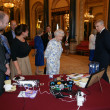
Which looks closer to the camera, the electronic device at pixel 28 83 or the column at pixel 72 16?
the electronic device at pixel 28 83

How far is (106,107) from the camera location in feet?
5.22

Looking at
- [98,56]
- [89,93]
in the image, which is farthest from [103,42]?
[89,93]

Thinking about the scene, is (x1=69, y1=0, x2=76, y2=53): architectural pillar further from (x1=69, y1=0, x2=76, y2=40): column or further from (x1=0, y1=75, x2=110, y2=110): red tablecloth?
(x1=0, y1=75, x2=110, y2=110): red tablecloth

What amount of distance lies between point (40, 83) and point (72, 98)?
2.12ft

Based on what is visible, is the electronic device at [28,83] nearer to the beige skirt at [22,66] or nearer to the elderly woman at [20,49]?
the elderly woman at [20,49]

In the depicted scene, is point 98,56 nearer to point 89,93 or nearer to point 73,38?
point 89,93

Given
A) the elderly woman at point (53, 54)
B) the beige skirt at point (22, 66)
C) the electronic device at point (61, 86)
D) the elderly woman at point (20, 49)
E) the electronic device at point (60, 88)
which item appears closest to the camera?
the electronic device at point (60, 88)

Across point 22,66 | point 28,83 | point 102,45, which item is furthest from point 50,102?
point 102,45

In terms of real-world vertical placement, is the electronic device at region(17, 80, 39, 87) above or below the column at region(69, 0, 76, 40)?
below

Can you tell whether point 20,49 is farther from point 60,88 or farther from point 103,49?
point 103,49

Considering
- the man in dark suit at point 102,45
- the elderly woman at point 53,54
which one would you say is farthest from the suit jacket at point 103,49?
the elderly woman at point 53,54

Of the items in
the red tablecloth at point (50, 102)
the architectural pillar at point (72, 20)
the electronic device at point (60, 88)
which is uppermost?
the architectural pillar at point (72, 20)

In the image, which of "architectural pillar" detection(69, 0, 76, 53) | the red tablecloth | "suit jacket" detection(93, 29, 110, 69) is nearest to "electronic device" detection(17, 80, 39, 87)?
the red tablecloth

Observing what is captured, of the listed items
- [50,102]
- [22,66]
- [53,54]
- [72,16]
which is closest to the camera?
[50,102]
